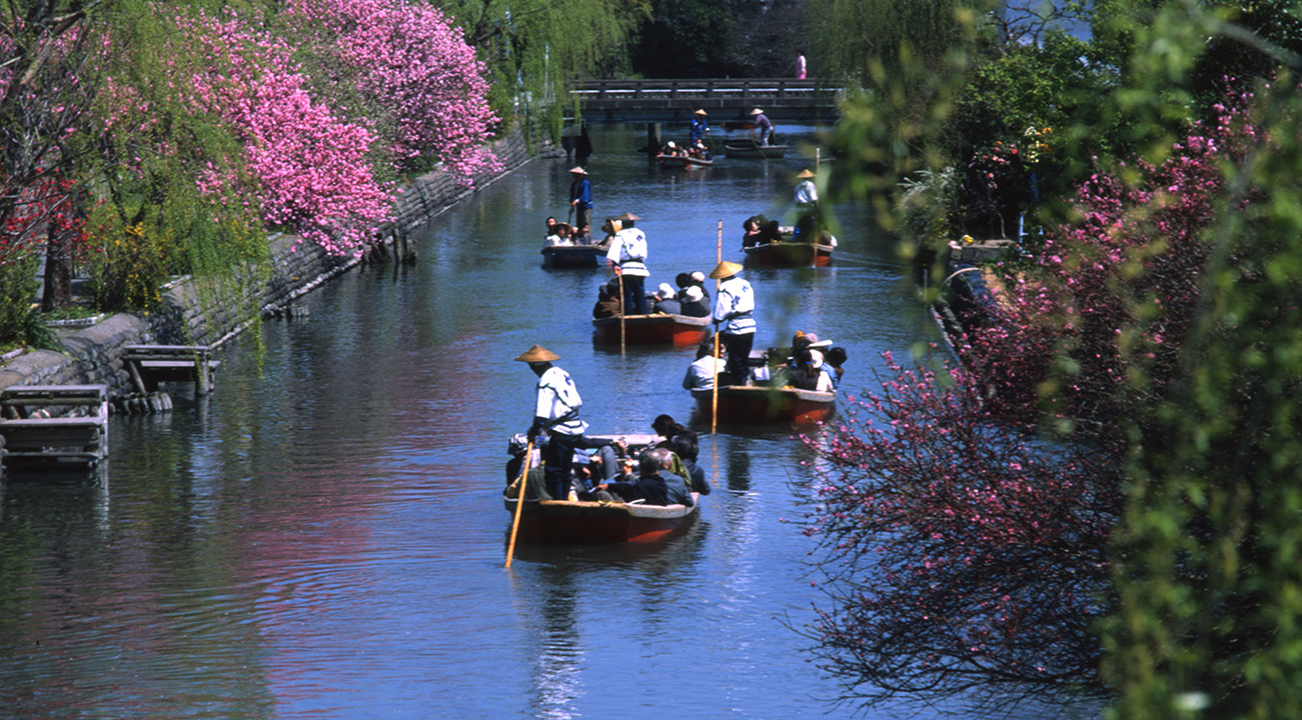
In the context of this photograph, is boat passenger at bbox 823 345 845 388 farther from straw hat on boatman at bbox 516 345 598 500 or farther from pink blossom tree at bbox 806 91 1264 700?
pink blossom tree at bbox 806 91 1264 700

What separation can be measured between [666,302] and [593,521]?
11401 millimetres

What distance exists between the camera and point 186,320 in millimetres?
24078

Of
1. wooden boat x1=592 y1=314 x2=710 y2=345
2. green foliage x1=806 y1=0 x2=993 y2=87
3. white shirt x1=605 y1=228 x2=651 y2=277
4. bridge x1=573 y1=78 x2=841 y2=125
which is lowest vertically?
wooden boat x1=592 y1=314 x2=710 y2=345

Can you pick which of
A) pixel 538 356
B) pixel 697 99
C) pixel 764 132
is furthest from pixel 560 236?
pixel 697 99

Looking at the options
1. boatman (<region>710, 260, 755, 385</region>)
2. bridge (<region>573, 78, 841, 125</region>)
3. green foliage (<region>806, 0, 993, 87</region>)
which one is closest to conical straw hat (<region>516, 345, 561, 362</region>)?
boatman (<region>710, 260, 755, 385</region>)

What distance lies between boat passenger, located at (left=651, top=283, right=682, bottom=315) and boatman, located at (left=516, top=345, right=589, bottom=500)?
33.8ft

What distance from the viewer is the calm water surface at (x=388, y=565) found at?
460 inches

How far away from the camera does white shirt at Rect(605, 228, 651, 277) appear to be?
83.7ft

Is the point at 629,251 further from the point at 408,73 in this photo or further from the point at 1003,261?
the point at 408,73

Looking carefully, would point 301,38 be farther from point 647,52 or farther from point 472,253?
point 647,52

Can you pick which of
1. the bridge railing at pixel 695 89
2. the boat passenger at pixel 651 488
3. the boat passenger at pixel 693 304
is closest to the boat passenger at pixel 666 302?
the boat passenger at pixel 693 304

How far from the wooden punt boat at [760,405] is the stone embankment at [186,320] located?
25.0ft

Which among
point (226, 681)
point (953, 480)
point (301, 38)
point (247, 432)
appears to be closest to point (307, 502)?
point (247, 432)

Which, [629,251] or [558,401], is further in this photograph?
[629,251]
